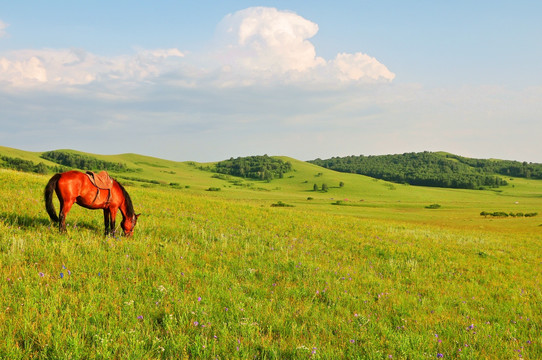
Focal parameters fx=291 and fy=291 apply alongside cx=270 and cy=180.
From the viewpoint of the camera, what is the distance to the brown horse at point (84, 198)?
8.50 metres

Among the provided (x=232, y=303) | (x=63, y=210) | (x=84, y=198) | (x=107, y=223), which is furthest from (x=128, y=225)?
(x=232, y=303)

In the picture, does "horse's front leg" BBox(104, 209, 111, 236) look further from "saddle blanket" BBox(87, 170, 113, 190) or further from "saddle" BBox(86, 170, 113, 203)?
"saddle blanket" BBox(87, 170, 113, 190)

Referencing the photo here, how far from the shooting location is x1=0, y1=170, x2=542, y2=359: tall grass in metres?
4.34

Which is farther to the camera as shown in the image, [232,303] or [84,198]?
[84,198]

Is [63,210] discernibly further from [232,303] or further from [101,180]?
[232,303]

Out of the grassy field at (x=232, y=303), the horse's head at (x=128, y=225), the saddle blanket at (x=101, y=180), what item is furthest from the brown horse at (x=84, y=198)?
the grassy field at (x=232, y=303)

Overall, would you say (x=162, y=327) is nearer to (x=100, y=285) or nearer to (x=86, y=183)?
(x=100, y=285)

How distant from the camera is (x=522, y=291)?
9.43 m

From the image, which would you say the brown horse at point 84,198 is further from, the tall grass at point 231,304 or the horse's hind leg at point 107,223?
the tall grass at point 231,304

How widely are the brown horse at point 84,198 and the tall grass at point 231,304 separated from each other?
2.17 ft

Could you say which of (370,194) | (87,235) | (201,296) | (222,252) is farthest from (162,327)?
(370,194)

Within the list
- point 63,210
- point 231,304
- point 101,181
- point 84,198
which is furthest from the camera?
point 101,181

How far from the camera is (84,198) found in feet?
29.2

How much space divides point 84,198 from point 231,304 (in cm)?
614
